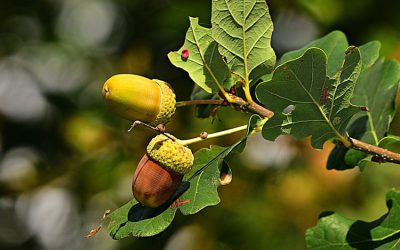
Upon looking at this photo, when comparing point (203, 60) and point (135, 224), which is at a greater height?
point (203, 60)

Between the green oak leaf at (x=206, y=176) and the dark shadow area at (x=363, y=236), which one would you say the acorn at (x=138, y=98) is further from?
the dark shadow area at (x=363, y=236)

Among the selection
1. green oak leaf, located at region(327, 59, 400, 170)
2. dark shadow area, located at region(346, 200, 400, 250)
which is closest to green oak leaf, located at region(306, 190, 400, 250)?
dark shadow area, located at region(346, 200, 400, 250)

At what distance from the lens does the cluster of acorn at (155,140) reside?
1145mm

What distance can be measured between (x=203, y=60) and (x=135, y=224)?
0.28 m

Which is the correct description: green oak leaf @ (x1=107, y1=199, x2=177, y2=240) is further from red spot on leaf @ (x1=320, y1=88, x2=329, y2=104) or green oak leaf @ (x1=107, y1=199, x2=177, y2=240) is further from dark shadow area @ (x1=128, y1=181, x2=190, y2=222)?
red spot on leaf @ (x1=320, y1=88, x2=329, y2=104)

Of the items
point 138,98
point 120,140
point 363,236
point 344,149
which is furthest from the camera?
point 120,140

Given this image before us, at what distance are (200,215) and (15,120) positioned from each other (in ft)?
3.50

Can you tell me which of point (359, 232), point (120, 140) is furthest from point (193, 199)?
point (120, 140)

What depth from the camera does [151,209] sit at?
48.0 inches

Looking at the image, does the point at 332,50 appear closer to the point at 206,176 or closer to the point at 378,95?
the point at 378,95

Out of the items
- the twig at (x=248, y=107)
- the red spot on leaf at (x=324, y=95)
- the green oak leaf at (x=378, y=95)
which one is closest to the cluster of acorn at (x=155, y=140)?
the twig at (x=248, y=107)

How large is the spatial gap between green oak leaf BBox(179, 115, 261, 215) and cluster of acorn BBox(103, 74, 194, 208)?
26 millimetres

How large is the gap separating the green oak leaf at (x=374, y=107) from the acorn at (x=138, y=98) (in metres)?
0.45

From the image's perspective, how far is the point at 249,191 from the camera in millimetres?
2709
